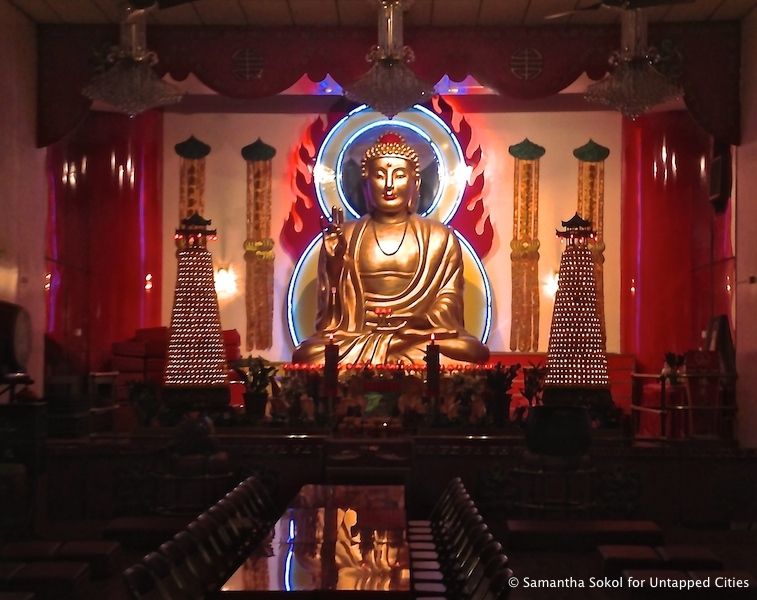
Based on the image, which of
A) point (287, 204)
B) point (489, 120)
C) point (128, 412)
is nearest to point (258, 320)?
point (287, 204)

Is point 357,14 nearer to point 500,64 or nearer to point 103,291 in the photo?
point 500,64

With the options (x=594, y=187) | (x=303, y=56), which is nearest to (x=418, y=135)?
(x=594, y=187)

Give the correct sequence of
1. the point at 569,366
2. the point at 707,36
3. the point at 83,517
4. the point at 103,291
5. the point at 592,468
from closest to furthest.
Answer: the point at 592,468, the point at 83,517, the point at 569,366, the point at 707,36, the point at 103,291

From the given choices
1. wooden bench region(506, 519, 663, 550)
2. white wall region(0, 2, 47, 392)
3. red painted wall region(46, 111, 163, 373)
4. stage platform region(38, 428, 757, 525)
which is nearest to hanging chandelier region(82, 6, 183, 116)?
white wall region(0, 2, 47, 392)

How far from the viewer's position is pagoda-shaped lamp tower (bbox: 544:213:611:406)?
265 inches

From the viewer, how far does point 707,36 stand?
7.29 meters

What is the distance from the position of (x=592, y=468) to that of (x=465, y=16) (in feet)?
10.6

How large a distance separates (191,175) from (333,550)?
22.4ft

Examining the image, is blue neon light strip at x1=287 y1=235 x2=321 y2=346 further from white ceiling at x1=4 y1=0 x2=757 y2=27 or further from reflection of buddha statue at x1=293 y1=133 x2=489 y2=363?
white ceiling at x1=4 y1=0 x2=757 y2=27

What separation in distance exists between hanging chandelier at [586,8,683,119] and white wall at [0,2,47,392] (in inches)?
141

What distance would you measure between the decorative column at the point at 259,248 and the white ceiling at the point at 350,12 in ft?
7.72

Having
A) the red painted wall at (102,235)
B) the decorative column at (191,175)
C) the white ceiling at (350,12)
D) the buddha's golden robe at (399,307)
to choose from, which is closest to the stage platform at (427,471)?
the buddha's golden robe at (399,307)

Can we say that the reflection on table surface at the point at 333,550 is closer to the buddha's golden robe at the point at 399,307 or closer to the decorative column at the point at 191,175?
the buddha's golden robe at the point at 399,307

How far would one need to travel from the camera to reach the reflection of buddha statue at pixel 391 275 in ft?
27.6
